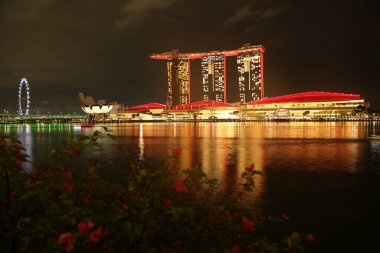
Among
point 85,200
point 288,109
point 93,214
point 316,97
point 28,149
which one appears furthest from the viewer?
point 288,109

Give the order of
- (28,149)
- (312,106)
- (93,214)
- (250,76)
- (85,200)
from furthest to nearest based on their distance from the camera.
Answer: (250,76) → (312,106) → (28,149) → (85,200) → (93,214)

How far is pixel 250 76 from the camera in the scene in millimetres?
176625

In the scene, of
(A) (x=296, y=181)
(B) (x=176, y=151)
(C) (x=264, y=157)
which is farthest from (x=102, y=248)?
(C) (x=264, y=157)

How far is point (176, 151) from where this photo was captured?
12.8 feet

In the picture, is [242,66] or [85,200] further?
[242,66]

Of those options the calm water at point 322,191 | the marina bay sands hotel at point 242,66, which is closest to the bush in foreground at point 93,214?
the calm water at point 322,191

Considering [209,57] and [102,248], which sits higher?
[209,57]

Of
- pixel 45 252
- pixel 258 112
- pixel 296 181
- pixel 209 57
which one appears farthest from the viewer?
pixel 209 57

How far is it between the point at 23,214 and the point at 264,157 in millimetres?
17651

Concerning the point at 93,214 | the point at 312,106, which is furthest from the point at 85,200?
the point at 312,106

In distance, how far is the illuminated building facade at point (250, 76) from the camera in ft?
563

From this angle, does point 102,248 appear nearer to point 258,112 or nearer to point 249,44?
point 258,112

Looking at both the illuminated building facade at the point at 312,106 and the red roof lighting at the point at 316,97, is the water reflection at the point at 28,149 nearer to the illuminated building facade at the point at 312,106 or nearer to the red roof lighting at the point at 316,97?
the illuminated building facade at the point at 312,106

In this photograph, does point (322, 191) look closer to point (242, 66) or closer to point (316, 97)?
point (316, 97)
